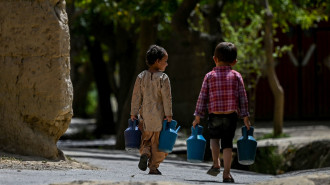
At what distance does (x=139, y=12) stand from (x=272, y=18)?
3.34 metres

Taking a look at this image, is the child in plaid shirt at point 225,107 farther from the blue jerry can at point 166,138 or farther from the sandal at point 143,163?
the sandal at point 143,163

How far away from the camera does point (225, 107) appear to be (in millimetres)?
7238

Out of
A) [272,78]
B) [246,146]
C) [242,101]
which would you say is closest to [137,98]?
[242,101]

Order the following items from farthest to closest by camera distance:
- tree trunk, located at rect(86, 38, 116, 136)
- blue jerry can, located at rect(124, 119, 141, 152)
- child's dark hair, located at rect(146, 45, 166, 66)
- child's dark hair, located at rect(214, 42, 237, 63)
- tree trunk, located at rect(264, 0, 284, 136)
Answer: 1. tree trunk, located at rect(86, 38, 116, 136)
2. tree trunk, located at rect(264, 0, 284, 136)
3. child's dark hair, located at rect(146, 45, 166, 66)
4. blue jerry can, located at rect(124, 119, 141, 152)
5. child's dark hair, located at rect(214, 42, 237, 63)

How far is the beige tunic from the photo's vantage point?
25.5ft

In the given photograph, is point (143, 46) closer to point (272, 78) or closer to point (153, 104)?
point (272, 78)

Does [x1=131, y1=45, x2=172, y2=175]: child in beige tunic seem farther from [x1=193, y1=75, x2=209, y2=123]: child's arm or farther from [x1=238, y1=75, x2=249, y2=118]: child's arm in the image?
[x1=238, y1=75, x2=249, y2=118]: child's arm

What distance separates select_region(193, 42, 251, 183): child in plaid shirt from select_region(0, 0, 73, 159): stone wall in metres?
2.35

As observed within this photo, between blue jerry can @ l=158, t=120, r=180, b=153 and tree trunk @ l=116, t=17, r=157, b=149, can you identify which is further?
tree trunk @ l=116, t=17, r=157, b=149

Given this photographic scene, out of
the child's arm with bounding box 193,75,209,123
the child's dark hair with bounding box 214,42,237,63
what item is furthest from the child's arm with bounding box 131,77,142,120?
Result: the child's dark hair with bounding box 214,42,237,63

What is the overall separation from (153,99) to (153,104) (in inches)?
2.2

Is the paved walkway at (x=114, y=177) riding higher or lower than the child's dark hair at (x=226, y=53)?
lower

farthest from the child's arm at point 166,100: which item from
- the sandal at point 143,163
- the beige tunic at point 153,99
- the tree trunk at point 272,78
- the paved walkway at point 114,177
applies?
the tree trunk at point 272,78

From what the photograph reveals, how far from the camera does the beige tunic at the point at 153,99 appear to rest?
25.5 ft
